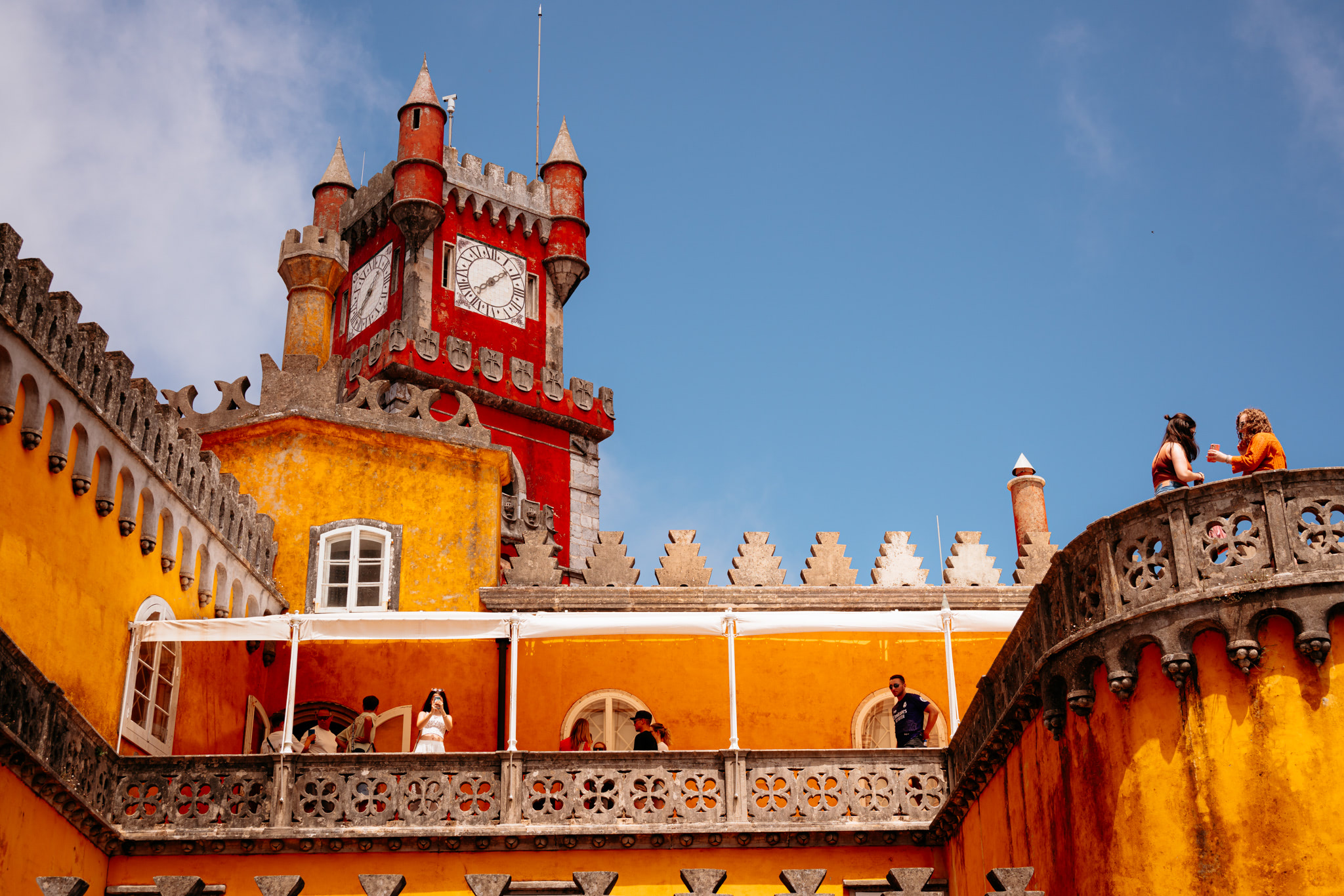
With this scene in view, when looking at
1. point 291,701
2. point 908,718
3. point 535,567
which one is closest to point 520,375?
point 535,567

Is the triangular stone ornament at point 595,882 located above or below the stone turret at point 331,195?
below

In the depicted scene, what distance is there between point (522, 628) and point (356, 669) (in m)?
3.75

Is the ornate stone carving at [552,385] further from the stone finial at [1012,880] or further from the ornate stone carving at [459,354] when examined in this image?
the stone finial at [1012,880]

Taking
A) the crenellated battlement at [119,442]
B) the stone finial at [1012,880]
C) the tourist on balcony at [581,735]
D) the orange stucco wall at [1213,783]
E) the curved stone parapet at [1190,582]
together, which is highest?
the crenellated battlement at [119,442]

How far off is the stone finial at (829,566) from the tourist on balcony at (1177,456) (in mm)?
10021

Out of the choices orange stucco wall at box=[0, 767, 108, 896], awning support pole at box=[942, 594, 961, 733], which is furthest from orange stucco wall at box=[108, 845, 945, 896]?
awning support pole at box=[942, 594, 961, 733]

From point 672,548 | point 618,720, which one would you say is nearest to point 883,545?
point 672,548

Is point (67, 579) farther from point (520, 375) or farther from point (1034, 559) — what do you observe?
point (520, 375)

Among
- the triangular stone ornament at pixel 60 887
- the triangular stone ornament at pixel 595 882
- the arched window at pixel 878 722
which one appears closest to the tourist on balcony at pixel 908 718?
the arched window at pixel 878 722

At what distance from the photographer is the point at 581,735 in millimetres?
20828

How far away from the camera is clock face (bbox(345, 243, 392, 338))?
38000 millimetres

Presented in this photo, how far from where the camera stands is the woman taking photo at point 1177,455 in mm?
12312

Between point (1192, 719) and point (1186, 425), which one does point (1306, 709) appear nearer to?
point (1192, 719)

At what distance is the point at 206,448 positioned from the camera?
22.0 meters
